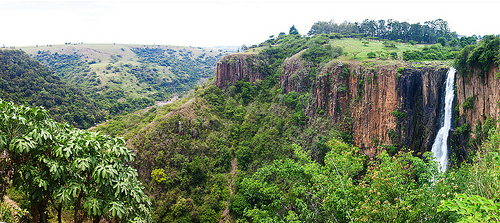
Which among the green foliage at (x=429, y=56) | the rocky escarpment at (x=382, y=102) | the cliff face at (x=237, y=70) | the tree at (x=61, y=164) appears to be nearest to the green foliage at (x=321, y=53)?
the rocky escarpment at (x=382, y=102)

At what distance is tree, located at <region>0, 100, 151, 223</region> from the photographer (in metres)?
7.00

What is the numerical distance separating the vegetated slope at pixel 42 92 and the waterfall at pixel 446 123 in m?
65.3

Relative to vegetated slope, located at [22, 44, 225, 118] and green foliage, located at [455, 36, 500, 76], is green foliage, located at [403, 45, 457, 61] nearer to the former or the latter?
green foliage, located at [455, 36, 500, 76]

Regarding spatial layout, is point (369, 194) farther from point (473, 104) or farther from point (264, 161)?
point (264, 161)

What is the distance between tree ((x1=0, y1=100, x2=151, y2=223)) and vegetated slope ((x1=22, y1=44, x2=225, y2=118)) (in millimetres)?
68100

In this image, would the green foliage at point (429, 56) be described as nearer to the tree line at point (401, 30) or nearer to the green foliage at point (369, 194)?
the green foliage at point (369, 194)

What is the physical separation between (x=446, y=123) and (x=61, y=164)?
33.7 metres

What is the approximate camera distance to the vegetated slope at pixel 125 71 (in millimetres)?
81062

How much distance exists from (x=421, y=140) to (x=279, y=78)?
31439mm

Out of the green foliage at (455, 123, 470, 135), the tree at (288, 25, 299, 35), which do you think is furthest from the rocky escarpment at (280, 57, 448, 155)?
the tree at (288, 25, 299, 35)

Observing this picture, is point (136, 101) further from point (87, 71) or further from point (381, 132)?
point (381, 132)

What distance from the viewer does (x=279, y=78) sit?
180 ft

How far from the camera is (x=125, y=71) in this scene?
4230 inches

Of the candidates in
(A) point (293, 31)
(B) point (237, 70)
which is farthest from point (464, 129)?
(A) point (293, 31)
